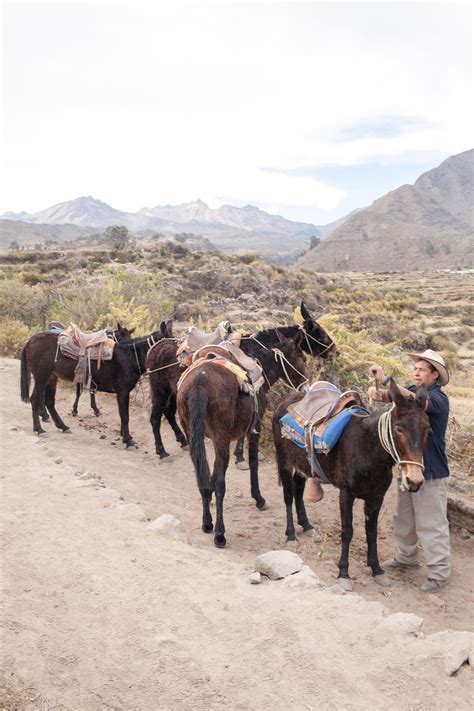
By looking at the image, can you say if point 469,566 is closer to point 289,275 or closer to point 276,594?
point 276,594

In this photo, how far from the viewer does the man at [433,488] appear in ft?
15.4

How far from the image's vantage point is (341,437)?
4.91 m

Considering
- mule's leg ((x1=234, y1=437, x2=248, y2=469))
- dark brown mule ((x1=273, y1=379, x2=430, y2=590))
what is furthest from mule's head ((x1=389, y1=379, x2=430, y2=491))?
mule's leg ((x1=234, y1=437, x2=248, y2=469))

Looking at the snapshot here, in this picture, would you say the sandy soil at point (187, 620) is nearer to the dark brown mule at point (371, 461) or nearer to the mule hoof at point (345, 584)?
the mule hoof at point (345, 584)

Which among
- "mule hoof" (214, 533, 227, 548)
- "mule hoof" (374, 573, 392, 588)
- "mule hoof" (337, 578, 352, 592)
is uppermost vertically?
"mule hoof" (214, 533, 227, 548)

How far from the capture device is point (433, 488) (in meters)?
4.89

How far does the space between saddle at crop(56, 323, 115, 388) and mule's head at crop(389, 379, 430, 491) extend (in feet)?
18.6

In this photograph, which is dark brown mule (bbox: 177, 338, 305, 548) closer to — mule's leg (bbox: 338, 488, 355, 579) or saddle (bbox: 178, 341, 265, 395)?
saddle (bbox: 178, 341, 265, 395)

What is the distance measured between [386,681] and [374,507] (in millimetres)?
1874

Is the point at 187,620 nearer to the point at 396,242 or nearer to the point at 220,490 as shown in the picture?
the point at 220,490

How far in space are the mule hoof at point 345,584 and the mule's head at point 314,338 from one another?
388 cm

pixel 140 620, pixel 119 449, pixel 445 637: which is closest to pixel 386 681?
pixel 445 637

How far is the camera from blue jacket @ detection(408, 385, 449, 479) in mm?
4676

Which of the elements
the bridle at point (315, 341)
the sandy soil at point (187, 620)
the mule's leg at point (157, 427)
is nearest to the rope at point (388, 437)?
the sandy soil at point (187, 620)
